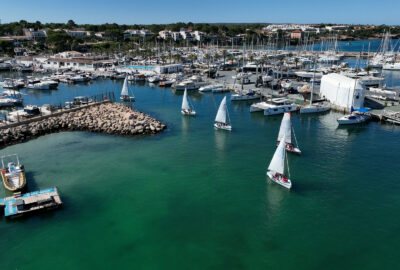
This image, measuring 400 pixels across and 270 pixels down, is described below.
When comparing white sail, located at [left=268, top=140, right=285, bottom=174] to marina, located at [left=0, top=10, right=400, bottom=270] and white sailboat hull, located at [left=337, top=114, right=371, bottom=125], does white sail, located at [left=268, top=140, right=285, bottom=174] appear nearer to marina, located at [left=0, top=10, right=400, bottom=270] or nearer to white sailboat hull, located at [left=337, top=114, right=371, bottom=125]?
marina, located at [left=0, top=10, right=400, bottom=270]

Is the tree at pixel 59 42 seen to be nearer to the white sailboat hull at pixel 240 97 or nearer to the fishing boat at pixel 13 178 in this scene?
the white sailboat hull at pixel 240 97

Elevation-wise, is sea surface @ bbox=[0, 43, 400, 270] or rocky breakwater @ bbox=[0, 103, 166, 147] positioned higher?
rocky breakwater @ bbox=[0, 103, 166, 147]

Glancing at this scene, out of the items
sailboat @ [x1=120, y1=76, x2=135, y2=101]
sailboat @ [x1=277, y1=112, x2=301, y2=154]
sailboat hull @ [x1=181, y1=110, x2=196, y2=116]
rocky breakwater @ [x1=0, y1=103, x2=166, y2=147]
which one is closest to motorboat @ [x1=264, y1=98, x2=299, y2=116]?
sailboat hull @ [x1=181, y1=110, x2=196, y2=116]

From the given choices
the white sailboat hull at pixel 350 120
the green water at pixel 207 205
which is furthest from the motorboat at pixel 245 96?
the green water at pixel 207 205

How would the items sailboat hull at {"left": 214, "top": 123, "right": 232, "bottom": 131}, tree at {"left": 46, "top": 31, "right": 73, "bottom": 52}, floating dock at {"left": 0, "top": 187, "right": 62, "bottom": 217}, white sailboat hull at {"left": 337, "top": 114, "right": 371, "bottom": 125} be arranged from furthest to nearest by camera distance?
tree at {"left": 46, "top": 31, "right": 73, "bottom": 52}, white sailboat hull at {"left": 337, "top": 114, "right": 371, "bottom": 125}, sailboat hull at {"left": 214, "top": 123, "right": 232, "bottom": 131}, floating dock at {"left": 0, "top": 187, "right": 62, "bottom": 217}

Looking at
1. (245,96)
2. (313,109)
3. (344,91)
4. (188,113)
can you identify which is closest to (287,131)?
(313,109)

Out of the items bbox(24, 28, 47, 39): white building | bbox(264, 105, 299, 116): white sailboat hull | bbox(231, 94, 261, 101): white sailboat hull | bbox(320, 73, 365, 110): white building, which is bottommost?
bbox(264, 105, 299, 116): white sailboat hull
